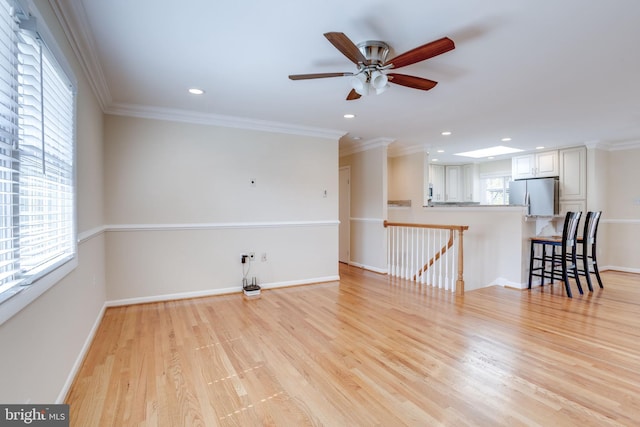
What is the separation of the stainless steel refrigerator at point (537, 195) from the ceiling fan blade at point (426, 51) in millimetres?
4972

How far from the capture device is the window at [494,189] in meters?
7.56

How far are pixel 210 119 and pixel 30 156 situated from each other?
2.63m

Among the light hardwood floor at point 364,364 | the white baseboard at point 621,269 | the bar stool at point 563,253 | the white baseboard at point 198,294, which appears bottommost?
the light hardwood floor at point 364,364

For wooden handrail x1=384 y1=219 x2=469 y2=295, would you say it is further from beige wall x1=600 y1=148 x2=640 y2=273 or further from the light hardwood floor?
beige wall x1=600 y1=148 x2=640 y2=273

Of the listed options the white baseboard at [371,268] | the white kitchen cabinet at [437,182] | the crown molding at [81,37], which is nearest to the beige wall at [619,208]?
the white kitchen cabinet at [437,182]

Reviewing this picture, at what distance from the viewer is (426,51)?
194 cm

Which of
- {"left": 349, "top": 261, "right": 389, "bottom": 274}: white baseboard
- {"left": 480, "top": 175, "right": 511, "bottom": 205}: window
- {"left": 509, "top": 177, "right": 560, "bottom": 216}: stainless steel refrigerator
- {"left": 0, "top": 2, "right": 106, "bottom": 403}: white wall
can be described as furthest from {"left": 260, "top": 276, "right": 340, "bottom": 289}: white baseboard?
{"left": 480, "top": 175, "right": 511, "bottom": 205}: window

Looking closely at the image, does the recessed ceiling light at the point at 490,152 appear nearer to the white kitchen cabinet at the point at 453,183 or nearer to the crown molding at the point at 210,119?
the white kitchen cabinet at the point at 453,183

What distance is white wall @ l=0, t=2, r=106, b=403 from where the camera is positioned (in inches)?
49.9

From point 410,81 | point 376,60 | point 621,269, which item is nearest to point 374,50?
point 376,60

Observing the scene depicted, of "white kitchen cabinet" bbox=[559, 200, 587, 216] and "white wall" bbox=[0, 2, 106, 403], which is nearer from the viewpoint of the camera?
"white wall" bbox=[0, 2, 106, 403]

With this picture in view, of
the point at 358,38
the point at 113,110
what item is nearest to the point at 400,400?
the point at 358,38

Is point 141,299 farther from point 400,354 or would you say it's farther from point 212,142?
point 400,354

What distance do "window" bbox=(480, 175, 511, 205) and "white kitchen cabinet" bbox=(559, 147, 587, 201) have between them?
1.61m
